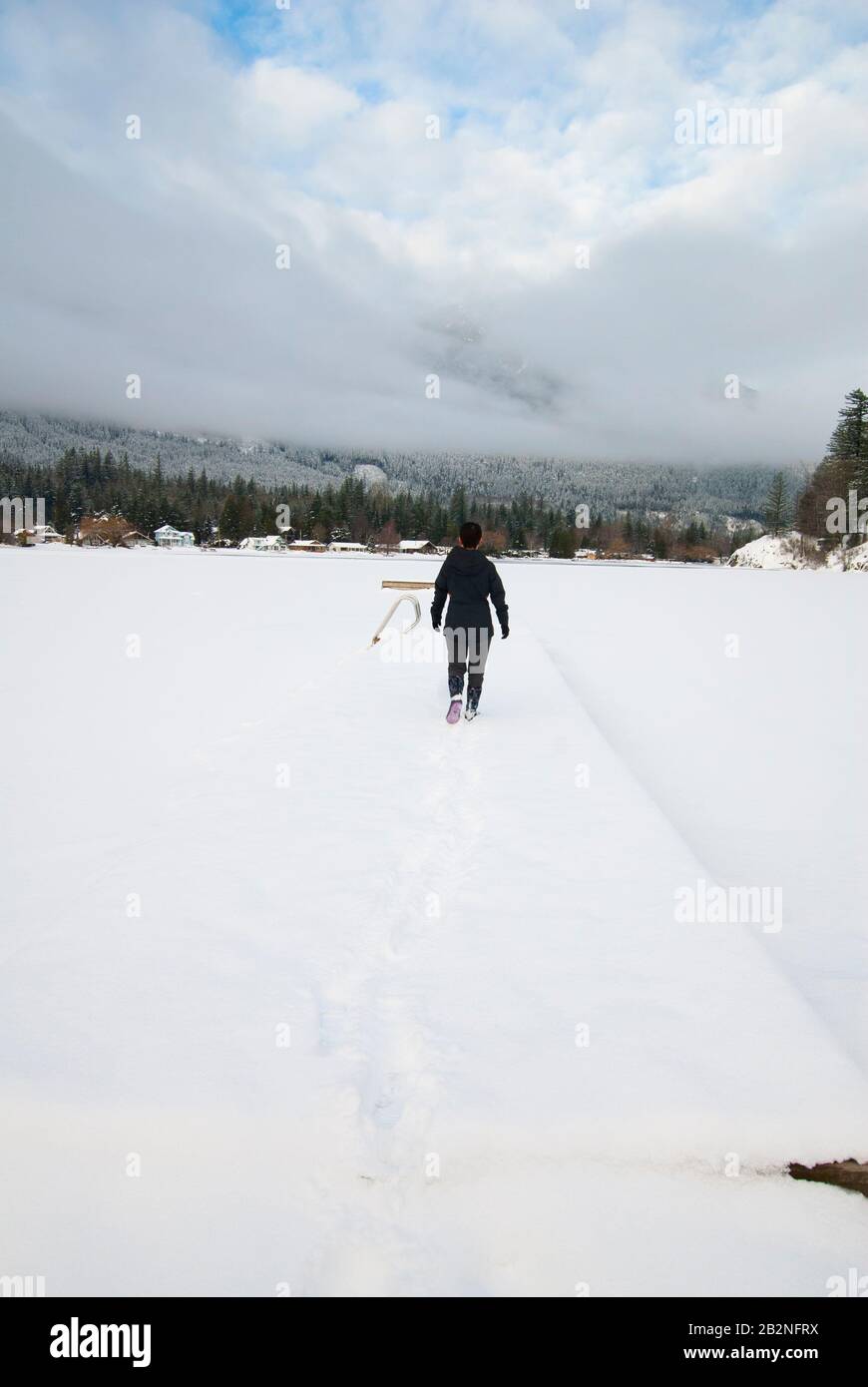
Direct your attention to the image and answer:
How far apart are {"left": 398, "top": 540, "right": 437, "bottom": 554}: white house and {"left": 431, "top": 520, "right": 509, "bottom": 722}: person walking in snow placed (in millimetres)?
110230

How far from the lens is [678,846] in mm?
4812

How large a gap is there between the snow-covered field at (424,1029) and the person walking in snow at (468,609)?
118cm

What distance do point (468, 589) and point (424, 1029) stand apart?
568 centimetres

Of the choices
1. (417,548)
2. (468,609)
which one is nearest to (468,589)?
(468,609)

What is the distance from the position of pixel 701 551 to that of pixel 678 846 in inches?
5536

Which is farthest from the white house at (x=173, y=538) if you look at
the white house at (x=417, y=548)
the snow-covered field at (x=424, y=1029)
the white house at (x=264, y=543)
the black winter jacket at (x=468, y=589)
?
the snow-covered field at (x=424, y=1029)

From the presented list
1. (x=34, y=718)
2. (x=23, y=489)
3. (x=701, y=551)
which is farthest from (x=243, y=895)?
(x=23, y=489)

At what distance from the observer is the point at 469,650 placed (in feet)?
26.7

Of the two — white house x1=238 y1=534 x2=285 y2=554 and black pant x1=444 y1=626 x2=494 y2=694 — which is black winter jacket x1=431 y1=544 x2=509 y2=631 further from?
white house x1=238 y1=534 x2=285 y2=554

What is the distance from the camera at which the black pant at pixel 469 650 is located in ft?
26.5

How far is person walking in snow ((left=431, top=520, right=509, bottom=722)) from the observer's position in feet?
26.3

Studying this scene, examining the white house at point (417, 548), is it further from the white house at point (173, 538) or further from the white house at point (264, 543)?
the white house at point (173, 538)

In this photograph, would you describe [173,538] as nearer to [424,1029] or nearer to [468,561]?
[468,561]
